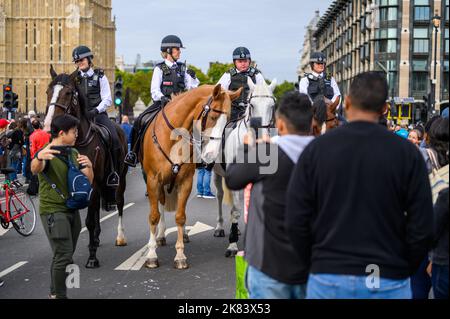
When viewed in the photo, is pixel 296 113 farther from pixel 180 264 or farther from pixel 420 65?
pixel 420 65

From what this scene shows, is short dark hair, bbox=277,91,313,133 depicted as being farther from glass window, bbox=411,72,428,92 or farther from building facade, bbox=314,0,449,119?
glass window, bbox=411,72,428,92

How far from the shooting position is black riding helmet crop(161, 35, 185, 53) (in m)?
9.75

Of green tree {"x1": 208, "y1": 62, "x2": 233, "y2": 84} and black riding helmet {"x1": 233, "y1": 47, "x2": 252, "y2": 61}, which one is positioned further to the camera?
green tree {"x1": 208, "y1": 62, "x2": 233, "y2": 84}

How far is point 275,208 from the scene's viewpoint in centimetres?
399

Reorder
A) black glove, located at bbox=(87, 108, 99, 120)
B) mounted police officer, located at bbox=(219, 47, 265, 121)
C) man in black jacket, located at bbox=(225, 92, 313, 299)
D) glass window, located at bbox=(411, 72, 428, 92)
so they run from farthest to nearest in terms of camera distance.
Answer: glass window, located at bbox=(411, 72, 428, 92), mounted police officer, located at bbox=(219, 47, 265, 121), black glove, located at bbox=(87, 108, 99, 120), man in black jacket, located at bbox=(225, 92, 313, 299)

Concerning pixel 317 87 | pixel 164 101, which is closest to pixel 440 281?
pixel 164 101

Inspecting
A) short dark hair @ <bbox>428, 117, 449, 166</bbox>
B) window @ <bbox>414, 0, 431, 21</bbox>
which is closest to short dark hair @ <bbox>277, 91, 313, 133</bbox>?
short dark hair @ <bbox>428, 117, 449, 166</bbox>

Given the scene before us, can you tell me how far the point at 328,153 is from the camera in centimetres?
349

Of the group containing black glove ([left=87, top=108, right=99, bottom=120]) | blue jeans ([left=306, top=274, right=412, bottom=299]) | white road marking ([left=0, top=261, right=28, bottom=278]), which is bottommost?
white road marking ([left=0, top=261, right=28, bottom=278])

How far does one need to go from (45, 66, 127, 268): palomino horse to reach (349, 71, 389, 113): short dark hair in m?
4.55

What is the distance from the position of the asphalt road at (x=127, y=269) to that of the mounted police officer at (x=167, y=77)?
1592mm

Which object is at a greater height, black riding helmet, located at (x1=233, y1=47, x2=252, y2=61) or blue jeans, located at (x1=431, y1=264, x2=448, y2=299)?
black riding helmet, located at (x1=233, y1=47, x2=252, y2=61)

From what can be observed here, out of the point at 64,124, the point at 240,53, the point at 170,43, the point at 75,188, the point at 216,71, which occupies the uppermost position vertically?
the point at 216,71

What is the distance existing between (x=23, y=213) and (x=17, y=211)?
0.52ft
